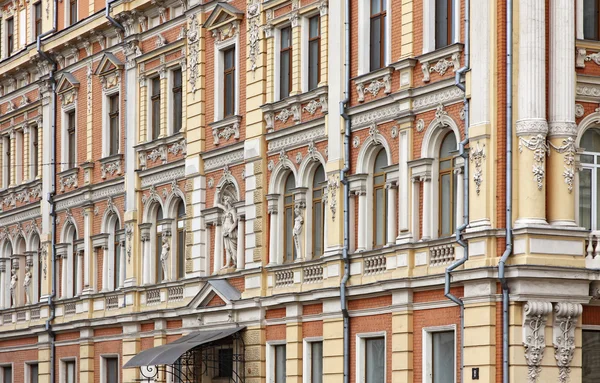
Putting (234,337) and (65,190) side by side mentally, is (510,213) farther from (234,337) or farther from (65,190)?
(65,190)

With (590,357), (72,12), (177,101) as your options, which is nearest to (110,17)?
(177,101)

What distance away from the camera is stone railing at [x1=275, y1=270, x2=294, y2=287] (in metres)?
39.1

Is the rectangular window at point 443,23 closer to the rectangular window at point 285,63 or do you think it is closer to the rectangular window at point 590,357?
the rectangular window at point 285,63

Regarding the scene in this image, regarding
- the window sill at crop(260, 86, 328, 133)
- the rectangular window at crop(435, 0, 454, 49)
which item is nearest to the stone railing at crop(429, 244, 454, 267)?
the rectangular window at crop(435, 0, 454, 49)

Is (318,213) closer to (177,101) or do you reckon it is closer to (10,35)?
(177,101)

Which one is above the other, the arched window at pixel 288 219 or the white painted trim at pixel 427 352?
the arched window at pixel 288 219

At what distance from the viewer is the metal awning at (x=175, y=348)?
4041 cm

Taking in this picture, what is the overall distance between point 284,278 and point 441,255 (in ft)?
22.2

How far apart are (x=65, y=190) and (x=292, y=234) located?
13837mm

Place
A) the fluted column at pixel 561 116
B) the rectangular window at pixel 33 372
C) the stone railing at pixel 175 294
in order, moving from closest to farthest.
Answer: the fluted column at pixel 561 116 < the stone railing at pixel 175 294 < the rectangular window at pixel 33 372

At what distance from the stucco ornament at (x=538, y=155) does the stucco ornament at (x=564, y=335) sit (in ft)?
7.71

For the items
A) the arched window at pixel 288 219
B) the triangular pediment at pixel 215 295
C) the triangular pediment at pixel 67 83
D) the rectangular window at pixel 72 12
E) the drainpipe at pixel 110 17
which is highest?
the rectangular window at pixel 72 12

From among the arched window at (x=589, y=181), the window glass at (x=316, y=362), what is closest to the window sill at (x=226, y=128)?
the window glass at (x=316, y=362)

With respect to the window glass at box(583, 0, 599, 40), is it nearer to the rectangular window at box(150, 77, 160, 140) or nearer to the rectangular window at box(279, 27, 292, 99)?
the rectangular window at box(279, 27, 292, 99)
